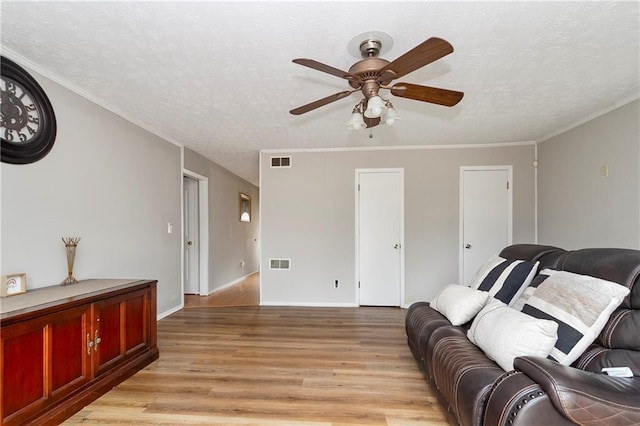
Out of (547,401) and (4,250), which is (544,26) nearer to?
(547,401)

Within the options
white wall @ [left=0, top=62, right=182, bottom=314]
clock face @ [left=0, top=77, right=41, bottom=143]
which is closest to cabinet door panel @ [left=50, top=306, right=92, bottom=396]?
white wall @ [left=0, top=62, right=182, bottom=314]

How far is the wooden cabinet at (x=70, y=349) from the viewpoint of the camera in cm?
157

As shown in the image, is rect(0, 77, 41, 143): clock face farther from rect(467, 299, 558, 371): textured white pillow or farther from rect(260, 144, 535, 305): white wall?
rect(467, 299, 558, 371): textured white pillow

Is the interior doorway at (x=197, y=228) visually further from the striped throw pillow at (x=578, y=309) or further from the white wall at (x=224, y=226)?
the striped throw pillow at (x=578, y=309)

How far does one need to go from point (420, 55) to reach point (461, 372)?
5.23 ft

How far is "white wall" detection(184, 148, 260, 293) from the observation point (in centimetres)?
517

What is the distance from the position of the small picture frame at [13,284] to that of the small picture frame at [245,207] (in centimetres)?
466

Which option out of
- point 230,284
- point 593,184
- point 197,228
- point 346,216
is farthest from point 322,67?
point 230,284

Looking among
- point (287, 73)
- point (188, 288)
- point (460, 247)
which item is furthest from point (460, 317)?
point (188, 288)

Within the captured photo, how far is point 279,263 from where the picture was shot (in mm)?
4594

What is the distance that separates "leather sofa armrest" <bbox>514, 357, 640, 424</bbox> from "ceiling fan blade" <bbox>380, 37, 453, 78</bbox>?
145 centimetres

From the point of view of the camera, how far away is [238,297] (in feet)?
16.5

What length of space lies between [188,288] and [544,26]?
18.2 feet

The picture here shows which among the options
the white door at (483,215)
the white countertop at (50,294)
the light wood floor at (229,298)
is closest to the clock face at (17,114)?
the white countertop at (50,294)
